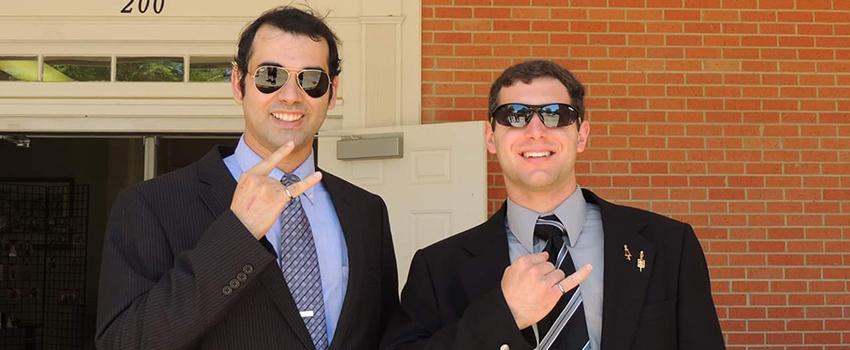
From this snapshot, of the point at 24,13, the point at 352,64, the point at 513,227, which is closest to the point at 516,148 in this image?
the point at 513,227

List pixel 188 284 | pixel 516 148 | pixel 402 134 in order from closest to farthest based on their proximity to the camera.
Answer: pixel 188 284
pixel 516 148
pixel 402 134

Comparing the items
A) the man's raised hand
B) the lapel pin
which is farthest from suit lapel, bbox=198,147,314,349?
the lapel pin

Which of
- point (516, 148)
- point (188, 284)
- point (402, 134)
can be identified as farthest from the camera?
point (402, 134)

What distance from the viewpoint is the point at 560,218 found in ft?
7.07

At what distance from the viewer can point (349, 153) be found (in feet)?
17.1

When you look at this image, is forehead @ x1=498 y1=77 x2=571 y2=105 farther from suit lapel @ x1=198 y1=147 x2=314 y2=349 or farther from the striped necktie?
suit lapel @ x1=198 y1=147 x2=314 y2=349

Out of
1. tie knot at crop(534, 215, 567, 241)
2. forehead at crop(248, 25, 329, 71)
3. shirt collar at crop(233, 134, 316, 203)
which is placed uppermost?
forehead at crop(248, 25, 329, 71)

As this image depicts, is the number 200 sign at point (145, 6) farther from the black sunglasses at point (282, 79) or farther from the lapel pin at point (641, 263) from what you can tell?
the lapel pin at point (641, 263)

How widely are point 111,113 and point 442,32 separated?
210 cm

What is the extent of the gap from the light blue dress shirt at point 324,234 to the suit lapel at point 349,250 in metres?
0.02

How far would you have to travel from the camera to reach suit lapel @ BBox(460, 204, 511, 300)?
2.17 metres

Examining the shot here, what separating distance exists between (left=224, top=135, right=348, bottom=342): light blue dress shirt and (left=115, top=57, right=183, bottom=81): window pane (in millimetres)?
3343

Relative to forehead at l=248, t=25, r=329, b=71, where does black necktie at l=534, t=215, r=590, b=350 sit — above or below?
below

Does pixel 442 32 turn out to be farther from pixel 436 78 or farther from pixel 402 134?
pixel 402 134
